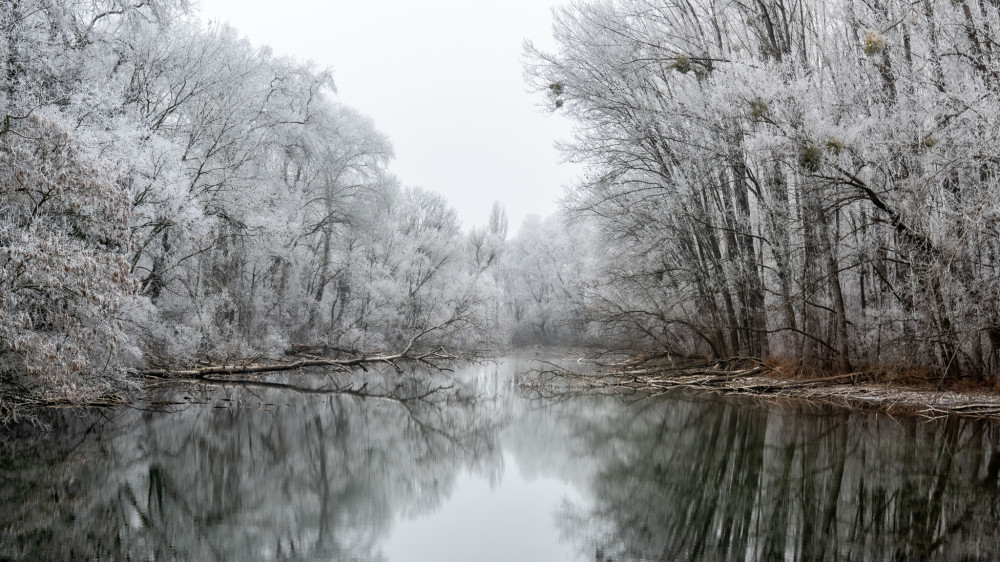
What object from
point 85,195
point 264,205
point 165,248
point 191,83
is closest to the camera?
point 85,195

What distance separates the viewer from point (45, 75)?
10.5 m

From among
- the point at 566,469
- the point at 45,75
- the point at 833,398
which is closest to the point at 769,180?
the point at 833,398

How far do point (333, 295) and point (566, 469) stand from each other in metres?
24.4

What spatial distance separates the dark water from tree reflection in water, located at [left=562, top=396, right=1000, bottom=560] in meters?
0.02

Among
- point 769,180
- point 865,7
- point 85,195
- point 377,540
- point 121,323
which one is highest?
point 865,7

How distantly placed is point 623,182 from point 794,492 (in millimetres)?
12393

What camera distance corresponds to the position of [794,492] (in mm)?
5832

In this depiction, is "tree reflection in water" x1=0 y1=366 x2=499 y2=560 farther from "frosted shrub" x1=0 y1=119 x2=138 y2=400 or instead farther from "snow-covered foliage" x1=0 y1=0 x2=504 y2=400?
"snow-covered foliage" x1=0 y1=0 x2=504 y2=400

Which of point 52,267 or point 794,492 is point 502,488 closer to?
point 794,492

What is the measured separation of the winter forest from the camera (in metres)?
9.18

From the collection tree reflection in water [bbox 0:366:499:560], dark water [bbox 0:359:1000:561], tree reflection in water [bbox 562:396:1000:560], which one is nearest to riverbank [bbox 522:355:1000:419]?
dark water [bbox 0:359:1000:561]

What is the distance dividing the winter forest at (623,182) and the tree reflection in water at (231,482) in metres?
1.70

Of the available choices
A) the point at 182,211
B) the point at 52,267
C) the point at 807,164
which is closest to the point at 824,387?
the point at 807,164

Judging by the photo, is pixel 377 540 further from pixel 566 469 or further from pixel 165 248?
pixel 165 248
